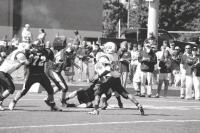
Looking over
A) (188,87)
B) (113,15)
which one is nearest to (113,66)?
(188,87)

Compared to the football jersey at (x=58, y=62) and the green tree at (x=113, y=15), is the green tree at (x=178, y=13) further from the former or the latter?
the football jersey at (x=58, y=62)

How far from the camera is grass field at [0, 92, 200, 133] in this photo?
12367mm

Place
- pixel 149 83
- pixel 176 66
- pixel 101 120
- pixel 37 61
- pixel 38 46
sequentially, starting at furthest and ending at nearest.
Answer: pixel 176 66 < pixel 149 83 < pixel 38 46 < pixel 37 61 < pixel 101 120

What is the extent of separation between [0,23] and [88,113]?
106ft

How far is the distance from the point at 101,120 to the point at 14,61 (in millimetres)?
3162

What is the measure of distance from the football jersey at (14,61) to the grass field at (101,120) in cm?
106

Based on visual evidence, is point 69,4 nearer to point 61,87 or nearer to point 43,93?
point 43,93

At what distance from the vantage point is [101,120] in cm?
1409

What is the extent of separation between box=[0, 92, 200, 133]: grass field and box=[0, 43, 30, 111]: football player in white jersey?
553mm

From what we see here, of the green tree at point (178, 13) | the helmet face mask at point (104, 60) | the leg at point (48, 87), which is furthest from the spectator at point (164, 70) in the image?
the green tree at point (178, 13)

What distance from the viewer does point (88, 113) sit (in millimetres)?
15703

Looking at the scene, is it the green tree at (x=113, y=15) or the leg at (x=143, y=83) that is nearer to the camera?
the leg at (x=143, y=83)

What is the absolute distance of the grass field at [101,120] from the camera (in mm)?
12367

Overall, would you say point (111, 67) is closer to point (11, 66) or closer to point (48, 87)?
point (48, 87)
